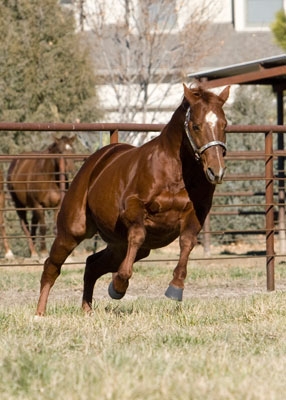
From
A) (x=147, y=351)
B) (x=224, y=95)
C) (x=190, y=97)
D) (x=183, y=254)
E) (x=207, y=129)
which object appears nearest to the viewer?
(x=147, y=351)

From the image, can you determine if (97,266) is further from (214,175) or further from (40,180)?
(40,180)

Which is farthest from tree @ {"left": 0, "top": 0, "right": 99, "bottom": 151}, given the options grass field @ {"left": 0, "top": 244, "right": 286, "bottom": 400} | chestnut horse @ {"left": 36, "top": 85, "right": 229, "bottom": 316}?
chestnut horse @ {"left": 36, "top": 85, "right": 229, "bottom": 316}

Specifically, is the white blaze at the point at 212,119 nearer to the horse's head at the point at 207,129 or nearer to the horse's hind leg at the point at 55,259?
the horse's head at the point at 207,129

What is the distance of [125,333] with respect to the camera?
22.5 ft

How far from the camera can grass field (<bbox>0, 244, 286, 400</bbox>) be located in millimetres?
5035

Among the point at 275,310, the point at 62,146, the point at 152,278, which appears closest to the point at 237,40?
the point at 62,146

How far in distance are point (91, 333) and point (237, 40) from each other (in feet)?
91.1

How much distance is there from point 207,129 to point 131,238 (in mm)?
940

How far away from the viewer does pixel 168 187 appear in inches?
302

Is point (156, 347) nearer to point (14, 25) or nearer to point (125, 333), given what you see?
point (125, 333)

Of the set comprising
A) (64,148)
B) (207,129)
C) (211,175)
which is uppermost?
(207,129)

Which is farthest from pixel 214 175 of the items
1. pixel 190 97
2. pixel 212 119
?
pixel 190 97

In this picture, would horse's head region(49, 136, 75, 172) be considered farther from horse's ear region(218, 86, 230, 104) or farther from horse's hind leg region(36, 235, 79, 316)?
horse's ear region(218, 86, 230, 104)

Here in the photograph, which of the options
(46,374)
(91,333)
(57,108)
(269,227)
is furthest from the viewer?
(57,108)
